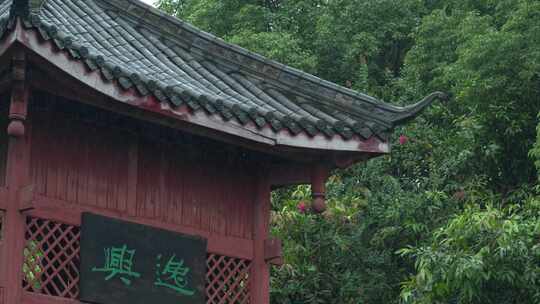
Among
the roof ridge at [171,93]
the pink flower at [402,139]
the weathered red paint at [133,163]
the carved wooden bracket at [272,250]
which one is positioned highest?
the pink flower at [402,139]

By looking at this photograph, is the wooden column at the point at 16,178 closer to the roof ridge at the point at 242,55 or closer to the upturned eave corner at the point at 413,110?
the roof ridge at the point at 242,55

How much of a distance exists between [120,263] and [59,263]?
1.50 ft

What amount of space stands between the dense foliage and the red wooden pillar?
14.4 feet

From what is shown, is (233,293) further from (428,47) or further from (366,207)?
(428,47)

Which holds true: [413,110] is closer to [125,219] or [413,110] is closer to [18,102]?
[125,219]

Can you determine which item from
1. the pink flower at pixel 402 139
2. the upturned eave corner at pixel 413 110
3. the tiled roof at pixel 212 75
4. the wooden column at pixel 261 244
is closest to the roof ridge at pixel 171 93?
the tiled roof at pixel 212 75

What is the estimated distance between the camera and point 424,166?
1898cm

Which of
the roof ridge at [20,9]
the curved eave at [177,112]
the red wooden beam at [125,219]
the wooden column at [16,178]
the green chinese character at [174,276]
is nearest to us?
the roof ridge at [20,9]

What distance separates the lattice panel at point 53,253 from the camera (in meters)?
8.27

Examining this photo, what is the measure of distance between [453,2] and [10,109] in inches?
728

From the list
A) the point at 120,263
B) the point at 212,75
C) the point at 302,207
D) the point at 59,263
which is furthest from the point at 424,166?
the point at 59,263

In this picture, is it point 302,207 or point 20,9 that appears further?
point 302,207

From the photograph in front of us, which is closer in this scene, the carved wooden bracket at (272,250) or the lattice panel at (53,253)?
the lattice panel at (53,253)

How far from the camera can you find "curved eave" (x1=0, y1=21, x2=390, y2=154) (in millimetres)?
7609
